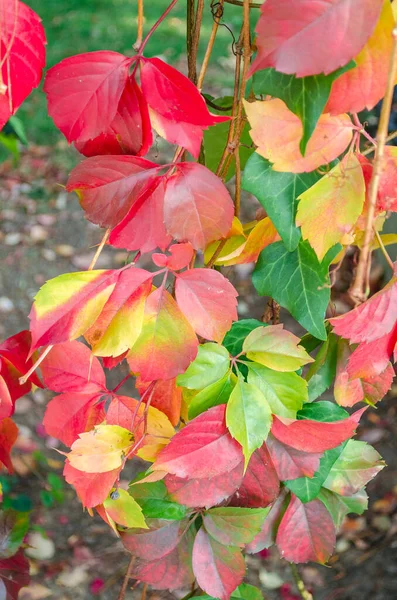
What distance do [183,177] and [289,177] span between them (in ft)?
0.30

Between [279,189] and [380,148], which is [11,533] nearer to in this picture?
[279,189]

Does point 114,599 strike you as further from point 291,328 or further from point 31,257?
point 31,257

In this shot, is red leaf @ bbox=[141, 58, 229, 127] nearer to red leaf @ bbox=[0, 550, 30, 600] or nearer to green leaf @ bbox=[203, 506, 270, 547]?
green leaf @ bbox=[203, 506, 270, 547]

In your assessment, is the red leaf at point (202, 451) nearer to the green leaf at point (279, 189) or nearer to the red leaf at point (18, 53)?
the green leaf at point (279, 189)

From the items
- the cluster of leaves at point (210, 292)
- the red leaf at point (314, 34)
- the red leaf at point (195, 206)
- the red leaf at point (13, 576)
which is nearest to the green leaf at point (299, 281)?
the cluster of leaves at point (210, 292)

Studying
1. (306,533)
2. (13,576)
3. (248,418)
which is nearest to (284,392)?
(248,418)

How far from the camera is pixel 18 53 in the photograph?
50 cm

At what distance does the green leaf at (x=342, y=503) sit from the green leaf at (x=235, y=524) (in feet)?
0.49

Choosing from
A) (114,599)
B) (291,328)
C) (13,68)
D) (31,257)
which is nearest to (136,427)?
(13,68)

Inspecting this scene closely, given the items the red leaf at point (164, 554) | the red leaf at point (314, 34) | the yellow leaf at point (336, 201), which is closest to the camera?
the red leaf at point (314, 34)

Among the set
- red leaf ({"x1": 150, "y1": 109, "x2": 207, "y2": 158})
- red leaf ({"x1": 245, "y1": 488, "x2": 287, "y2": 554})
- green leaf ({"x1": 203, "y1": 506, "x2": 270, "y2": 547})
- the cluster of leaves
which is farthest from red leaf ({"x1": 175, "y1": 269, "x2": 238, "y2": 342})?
red leaf ({"x1": 245, "y1": 488, "x2": 287, "y2": 554})

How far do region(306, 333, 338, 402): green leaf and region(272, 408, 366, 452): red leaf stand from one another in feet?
0.24

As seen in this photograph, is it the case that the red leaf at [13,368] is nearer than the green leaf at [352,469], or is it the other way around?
the red leaf at [13,368]

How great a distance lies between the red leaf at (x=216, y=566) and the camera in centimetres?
67
